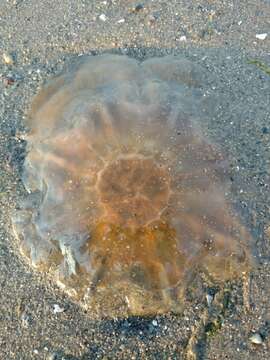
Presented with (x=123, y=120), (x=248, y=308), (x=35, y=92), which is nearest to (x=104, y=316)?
(x=248, y=308)

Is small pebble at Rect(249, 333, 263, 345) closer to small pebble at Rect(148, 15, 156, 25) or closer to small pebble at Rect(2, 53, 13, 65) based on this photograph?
small pebble at Rect(148, 15, 156, 25)

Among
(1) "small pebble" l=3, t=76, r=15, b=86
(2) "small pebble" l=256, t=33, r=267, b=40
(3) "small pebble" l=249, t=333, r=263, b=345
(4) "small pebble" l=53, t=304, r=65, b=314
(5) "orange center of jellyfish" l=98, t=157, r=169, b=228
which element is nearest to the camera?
(5) "orange center of jellyfish" l=98, t=157, r=169, b=228

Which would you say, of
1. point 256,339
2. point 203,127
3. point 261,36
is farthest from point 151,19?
point 256,339

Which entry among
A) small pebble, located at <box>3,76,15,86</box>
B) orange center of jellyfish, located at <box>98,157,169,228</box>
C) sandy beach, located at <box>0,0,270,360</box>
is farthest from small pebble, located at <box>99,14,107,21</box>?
orange center of jellyfish, located at <box>98,157,169,228</box>

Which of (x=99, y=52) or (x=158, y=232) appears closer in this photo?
(x=158, y=232)

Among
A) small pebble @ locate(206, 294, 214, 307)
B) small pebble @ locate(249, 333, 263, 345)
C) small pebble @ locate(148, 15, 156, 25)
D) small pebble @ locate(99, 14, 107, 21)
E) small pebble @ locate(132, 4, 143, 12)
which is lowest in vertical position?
small pebble @ locate(249, 333, 263, 345)

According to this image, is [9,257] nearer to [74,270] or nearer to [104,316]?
[74,270]

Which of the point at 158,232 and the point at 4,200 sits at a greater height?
the point at 158,232
